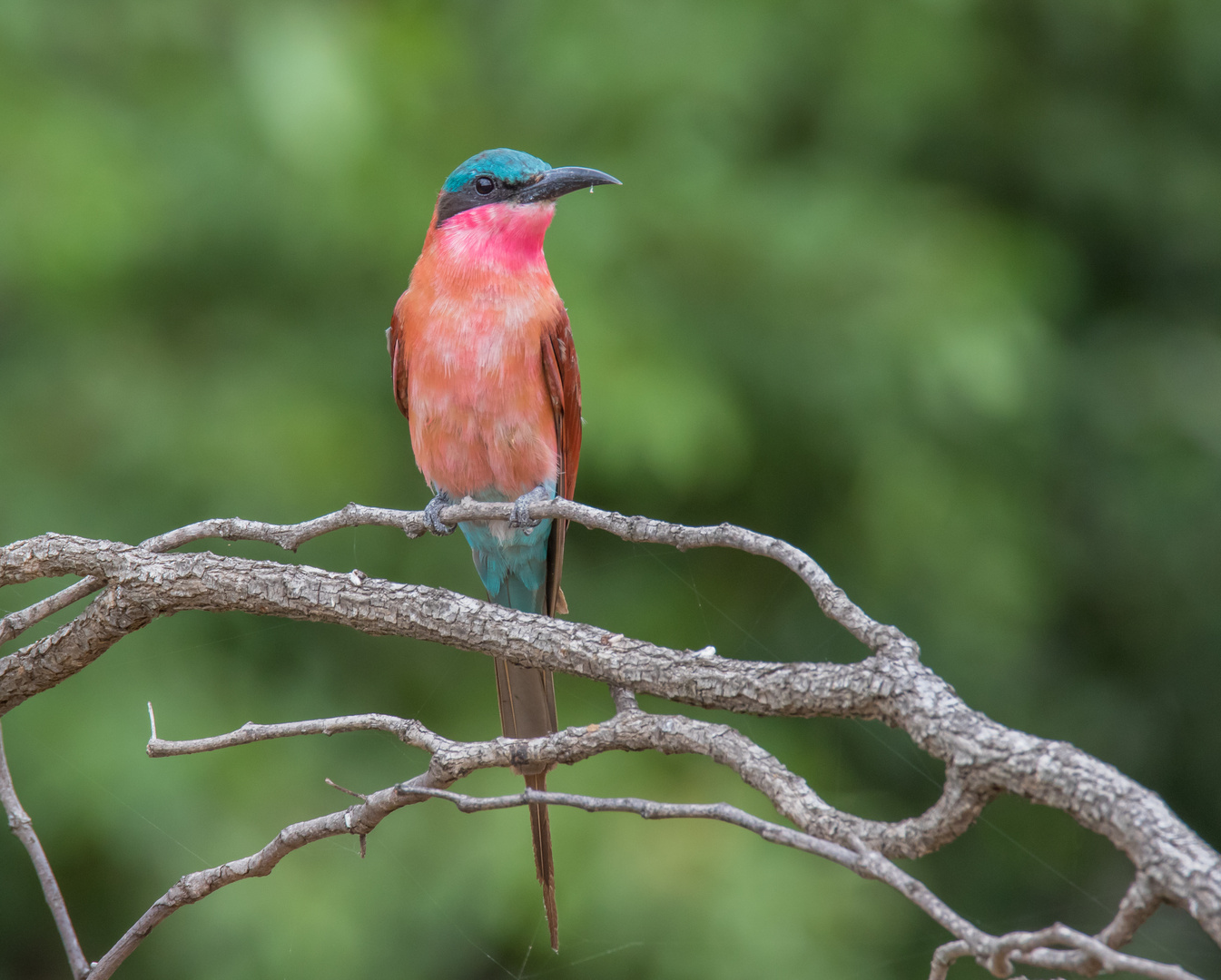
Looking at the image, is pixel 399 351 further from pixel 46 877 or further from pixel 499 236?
pixel 46 877

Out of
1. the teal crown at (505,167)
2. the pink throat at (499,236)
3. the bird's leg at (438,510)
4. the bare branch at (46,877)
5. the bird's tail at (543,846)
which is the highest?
the teal crown at (505,167)

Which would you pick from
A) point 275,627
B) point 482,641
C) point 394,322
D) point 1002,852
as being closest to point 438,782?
point 482,641

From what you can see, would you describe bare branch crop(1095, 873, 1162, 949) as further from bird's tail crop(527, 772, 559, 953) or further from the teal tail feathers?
bird's tail crop(527, 772, 559, 953)

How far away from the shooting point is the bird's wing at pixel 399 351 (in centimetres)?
289

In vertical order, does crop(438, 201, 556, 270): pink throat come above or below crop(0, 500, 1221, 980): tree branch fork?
above

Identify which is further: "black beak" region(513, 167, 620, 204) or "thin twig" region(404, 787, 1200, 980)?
"black beak" region(513, 167, 620, 204)

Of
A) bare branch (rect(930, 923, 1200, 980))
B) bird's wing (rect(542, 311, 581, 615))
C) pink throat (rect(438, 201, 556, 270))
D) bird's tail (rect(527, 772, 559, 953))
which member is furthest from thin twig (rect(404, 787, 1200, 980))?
pink throat (rect(438, 201, 556, 270))

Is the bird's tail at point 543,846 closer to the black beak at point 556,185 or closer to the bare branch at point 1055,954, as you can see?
the bare branch at point 1055,954

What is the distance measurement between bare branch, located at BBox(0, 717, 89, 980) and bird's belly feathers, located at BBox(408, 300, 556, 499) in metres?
1.28

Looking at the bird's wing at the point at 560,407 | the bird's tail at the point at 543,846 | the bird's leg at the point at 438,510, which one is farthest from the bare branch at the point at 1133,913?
the bird's wing at the point at 560,407

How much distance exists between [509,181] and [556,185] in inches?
5.1

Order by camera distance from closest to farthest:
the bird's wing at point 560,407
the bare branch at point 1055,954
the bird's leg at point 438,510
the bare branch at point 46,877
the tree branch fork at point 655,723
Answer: the bare branch at point 1055,954, the tree branch fork at point 655,723, the bare branch at point 46,877, the bird's leg at point 438,510, the bird's wing at point 560,407

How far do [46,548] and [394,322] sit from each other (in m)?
1.35

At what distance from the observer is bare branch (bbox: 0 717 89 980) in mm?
1494
